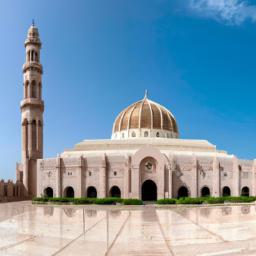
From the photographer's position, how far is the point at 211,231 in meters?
12.0

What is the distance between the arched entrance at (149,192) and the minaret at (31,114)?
15.2 m

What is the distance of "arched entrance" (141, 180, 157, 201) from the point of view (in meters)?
35.9

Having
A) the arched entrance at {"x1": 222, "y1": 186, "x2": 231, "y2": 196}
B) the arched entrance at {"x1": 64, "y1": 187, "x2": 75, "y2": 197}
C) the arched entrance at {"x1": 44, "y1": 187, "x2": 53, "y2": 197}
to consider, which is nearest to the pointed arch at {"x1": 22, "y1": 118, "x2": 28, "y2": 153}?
the arched entrance at {"x1": 44, "y1": 187, "x2": 53, "y2": 197}

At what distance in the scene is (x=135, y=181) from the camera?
3372 centimetres

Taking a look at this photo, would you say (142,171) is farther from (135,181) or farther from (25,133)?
(25,133)

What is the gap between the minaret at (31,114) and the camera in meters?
42.2

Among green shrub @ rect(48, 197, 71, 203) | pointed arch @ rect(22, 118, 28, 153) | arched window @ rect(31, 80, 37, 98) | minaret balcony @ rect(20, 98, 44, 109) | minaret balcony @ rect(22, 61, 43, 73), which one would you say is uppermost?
minaret balcony @ rect(22, 61, 43, 73)

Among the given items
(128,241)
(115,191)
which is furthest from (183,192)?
(128,241)

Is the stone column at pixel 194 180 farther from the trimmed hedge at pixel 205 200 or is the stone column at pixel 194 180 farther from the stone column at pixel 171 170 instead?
the trimmed hedge at pixel 205 200

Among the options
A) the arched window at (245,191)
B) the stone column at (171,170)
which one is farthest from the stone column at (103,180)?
the arched window at (245,191)

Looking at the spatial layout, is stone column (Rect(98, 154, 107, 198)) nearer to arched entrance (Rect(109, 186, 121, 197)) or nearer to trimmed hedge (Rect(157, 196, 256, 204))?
arched entrance (Rect(109, 186, 121, 197))

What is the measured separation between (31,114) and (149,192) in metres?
18.9

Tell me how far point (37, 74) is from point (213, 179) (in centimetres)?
2671

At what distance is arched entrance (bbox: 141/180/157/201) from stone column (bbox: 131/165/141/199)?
2342 mm
